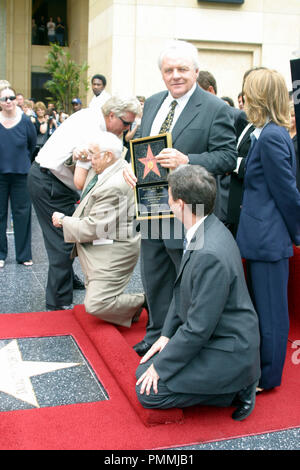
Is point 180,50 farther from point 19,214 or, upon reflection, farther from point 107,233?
point 19,214

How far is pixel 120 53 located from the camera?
11.5m

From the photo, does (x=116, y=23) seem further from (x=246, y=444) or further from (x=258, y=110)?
(x=246, y=444)

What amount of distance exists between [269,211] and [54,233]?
2.26 m

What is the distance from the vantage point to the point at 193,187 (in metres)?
2.92

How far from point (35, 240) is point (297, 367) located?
4.87 meters

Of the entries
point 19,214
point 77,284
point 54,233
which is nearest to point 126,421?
point 54,233

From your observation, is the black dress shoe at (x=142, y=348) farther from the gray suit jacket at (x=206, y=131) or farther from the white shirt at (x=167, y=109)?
the white shirt at (x=167, y=109)

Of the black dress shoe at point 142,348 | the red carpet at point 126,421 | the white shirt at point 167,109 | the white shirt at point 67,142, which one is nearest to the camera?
the red carpet at point 126,421

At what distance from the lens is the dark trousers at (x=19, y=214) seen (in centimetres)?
641

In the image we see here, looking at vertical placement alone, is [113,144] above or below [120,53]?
below

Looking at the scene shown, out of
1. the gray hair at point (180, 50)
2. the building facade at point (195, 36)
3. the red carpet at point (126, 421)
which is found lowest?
the red carpet at point (126, 421)

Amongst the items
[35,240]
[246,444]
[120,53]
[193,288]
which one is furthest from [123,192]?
[120,53]

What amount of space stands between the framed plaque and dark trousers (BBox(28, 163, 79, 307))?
5.07 feet

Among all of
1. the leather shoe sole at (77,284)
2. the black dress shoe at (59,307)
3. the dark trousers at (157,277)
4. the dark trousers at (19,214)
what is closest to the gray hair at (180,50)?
the dark trousers at (157,277)
